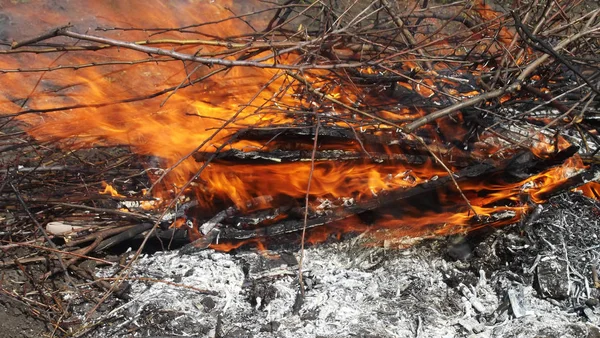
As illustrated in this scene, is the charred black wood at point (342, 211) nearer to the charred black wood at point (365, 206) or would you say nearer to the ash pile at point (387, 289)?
the charred black wood at point (365, 206)

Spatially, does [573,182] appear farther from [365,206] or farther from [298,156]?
[298,156]

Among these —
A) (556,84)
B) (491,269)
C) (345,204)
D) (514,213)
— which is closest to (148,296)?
(345,204)

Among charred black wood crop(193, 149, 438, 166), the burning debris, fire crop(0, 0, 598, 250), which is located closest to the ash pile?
the burning debris

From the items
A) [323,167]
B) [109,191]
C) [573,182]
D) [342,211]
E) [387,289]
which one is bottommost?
[109,191]

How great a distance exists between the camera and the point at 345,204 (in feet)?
13.1

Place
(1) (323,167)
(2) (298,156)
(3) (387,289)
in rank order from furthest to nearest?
(1) (323,167)
(2) (298,156)
(3) (387,289)

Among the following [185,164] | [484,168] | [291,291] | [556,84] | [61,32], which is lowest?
[291,291]

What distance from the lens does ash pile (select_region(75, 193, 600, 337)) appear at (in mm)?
3320

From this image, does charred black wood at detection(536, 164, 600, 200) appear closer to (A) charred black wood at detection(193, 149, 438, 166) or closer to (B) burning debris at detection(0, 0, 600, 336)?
(B) burning debris at detection(0, 0, 600, 336)

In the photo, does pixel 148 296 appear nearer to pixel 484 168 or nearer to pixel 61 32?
pixel 61 32

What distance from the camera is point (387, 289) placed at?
3.62 m

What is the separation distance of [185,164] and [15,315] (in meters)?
1.56

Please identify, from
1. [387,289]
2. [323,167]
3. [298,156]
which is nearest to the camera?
[387,289]

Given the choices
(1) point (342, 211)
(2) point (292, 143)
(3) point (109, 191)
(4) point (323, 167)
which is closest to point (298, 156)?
(2) point (292, 143)
